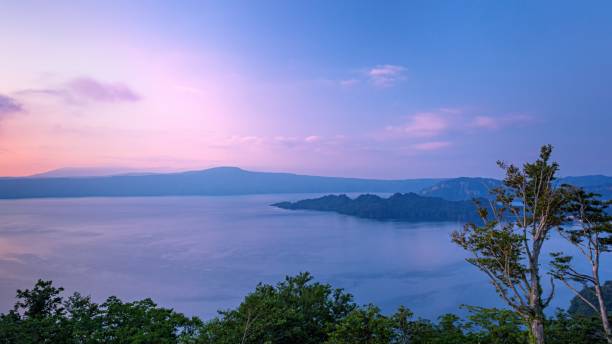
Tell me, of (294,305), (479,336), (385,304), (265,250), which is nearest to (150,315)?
(294,305)

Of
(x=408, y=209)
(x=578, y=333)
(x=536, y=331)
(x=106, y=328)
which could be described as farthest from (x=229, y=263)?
(x=408, y=209)

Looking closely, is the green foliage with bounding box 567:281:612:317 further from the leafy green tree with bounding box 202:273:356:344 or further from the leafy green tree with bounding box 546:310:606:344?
the leafy green tree with bounding box 202:273:356:344

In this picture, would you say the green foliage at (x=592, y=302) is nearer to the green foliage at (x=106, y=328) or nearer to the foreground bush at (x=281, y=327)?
the foreground bush at (x=281, y=327)

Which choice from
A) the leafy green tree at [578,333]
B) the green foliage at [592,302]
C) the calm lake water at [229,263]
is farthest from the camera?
the calm lake water at [229,263]

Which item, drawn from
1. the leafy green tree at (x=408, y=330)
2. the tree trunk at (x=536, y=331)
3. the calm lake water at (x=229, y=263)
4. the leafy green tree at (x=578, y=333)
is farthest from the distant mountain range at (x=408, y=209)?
the tree trunk at (x=536, y=331)

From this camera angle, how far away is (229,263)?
62750 millimetres

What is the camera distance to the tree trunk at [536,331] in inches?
357

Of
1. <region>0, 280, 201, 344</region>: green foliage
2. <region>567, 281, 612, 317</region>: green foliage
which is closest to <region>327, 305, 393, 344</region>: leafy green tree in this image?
<region>0, 280, 201, 344</region>: green foliage

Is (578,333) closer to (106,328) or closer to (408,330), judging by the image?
(408,330)

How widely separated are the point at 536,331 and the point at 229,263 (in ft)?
194

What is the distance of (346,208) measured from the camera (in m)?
153

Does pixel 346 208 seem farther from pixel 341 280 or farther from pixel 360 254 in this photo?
pixel 341 280

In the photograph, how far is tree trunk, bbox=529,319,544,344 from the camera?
9062 mm

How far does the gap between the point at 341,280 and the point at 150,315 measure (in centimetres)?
4433
